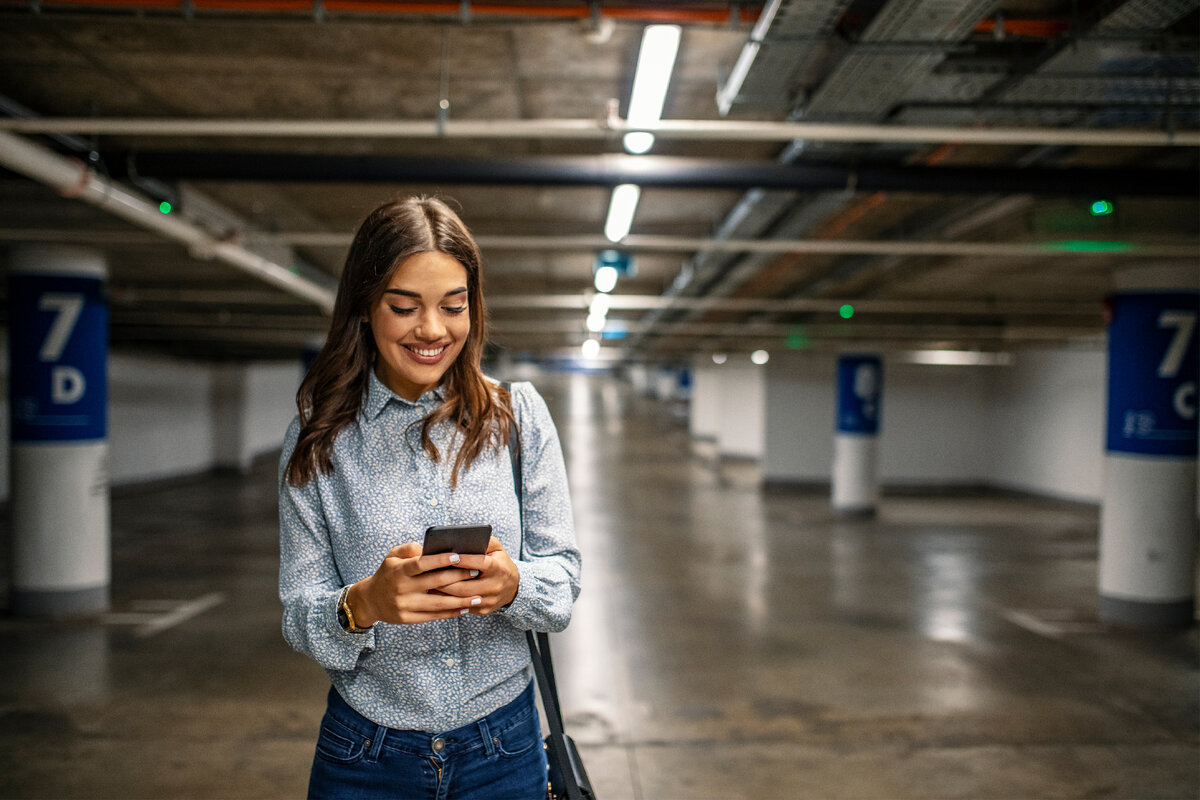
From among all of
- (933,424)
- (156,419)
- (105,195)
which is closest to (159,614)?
(105,195)

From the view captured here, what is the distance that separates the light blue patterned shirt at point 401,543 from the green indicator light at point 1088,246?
269 inches

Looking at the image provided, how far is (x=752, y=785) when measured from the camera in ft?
14.9

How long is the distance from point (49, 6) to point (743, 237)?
5.00 m

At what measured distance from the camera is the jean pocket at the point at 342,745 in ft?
4.40

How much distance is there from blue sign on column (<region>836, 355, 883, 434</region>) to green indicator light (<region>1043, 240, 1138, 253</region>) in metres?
8.94

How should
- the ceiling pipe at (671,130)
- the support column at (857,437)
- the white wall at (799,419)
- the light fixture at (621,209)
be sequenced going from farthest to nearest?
1. the white wall at (799,419)
2. the support column at (857,437)
3. the light fixture at (621,209)
4. the ceiling pipe at (671,130)

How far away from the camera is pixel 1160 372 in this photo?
7871 mm

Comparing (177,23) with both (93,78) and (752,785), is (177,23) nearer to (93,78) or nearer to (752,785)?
(93,78)

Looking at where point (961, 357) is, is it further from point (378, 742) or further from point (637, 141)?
point (378, 742)

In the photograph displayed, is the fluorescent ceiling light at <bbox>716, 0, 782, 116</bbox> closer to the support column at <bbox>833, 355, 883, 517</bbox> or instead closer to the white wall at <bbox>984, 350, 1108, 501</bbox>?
the support column at <bbox>833, 355, 883, 517</bbox>

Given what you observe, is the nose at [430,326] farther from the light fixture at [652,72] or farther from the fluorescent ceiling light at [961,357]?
the fluorescent ceiling light at [961,357]

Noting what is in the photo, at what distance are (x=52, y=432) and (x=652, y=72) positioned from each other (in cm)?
668

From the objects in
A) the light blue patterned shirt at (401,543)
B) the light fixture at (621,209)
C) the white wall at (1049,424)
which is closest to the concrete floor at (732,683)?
the light blue patterned shirt at (401,543)

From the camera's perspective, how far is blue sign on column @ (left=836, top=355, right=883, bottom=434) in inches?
627
